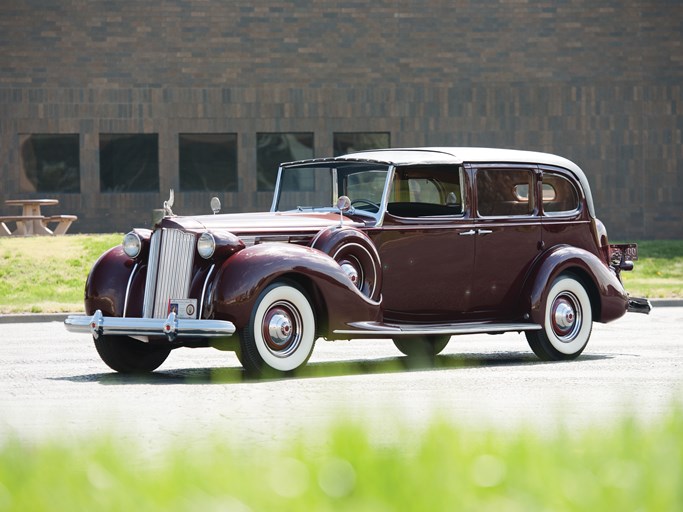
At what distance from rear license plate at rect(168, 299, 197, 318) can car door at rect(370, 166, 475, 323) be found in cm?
183

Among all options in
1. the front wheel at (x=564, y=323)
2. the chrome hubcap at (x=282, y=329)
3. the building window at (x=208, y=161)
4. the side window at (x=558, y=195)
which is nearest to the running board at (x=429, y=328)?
the front wheel at (x=564, y=323)

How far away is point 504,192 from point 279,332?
319cm

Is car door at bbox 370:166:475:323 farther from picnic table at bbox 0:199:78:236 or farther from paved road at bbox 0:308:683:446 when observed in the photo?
picnic table at bbox 0:199:78:236

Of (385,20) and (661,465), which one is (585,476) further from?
(385,20)

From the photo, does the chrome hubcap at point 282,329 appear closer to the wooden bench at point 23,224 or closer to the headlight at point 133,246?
the headlight at point 133,246

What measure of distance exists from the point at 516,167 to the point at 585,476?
8355mm

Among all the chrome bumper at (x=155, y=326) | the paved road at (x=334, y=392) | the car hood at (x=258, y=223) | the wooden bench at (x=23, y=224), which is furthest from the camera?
the wooden bench at (x=23, y=224)

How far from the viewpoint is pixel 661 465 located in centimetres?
475

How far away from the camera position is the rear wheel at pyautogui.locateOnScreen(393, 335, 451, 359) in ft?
42.5

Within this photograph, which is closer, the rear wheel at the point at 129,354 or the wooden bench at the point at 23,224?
the rear wheel at the point at 129,354

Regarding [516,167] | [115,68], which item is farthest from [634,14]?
[516,167]

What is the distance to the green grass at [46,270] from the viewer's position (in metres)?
21.0

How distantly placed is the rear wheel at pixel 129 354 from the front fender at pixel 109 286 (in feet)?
0.88

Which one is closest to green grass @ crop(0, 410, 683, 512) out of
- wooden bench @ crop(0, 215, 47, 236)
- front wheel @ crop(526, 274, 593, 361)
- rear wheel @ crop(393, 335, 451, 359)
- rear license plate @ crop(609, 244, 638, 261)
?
front wheel @ crop(526, 274, 593, 361)
